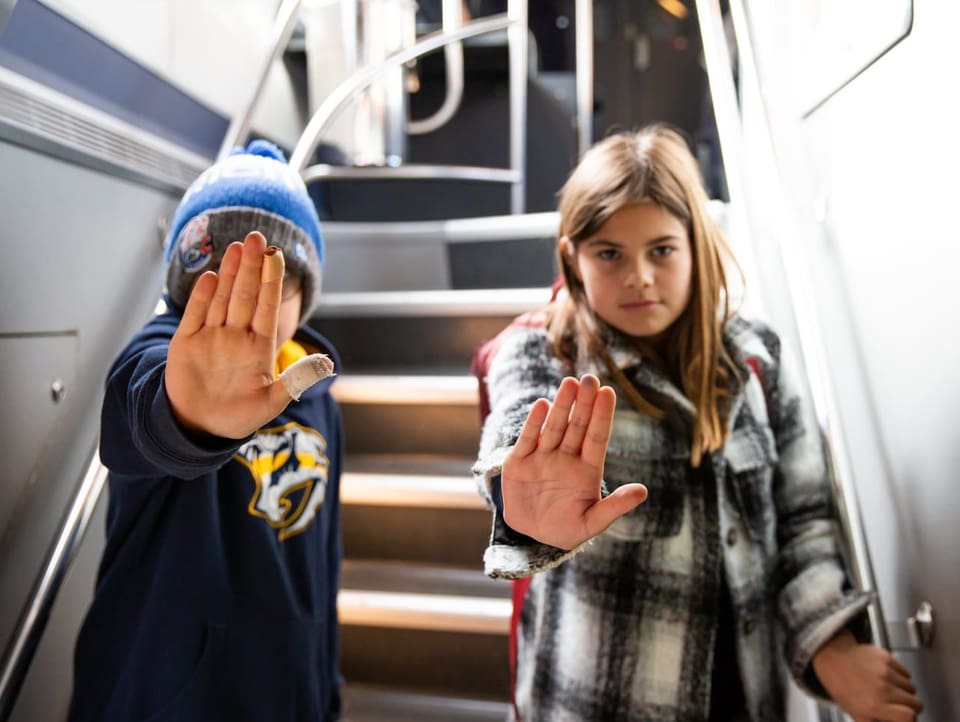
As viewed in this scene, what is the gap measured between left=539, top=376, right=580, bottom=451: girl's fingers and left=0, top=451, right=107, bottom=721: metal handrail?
25.2 inches

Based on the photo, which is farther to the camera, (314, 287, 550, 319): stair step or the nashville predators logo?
(314, 287, 550, 319): stair step

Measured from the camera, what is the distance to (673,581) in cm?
90

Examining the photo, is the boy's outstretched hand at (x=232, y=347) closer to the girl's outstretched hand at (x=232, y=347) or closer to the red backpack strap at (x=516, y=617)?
the girl's outstretched hand at (x=232, y=347)

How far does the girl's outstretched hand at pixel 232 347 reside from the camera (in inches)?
23.4

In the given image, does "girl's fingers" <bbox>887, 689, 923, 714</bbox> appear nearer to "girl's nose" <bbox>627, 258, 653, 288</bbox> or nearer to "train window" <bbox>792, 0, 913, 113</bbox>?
"girl's nose" <bbox>627, 258, 653, 288</bbox>

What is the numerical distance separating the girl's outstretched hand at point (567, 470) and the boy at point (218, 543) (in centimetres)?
30

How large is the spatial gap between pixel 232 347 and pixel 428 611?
931 millimetres

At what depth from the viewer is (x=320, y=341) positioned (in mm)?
1111

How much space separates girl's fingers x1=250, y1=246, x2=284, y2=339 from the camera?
23.3 inches

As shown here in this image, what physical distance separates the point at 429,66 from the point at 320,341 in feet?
9.23

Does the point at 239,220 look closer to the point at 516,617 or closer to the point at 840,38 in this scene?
the point at 516,617

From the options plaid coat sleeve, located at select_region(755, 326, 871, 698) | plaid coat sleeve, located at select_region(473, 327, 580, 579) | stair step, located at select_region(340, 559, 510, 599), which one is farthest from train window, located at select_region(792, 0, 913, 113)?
stair step, located at select_region(340, 559, 510, 599)

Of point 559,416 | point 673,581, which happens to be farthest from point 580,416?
point 673,581

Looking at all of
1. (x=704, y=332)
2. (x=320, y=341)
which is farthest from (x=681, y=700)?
(x=320, y=341)
